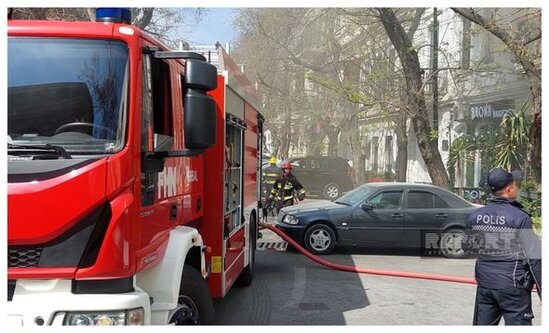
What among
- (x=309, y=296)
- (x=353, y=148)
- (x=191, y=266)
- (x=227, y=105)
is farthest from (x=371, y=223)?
(x=353, y=148)

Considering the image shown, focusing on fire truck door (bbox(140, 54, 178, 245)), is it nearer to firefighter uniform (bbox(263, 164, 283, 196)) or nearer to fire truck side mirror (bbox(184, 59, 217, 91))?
fire truck side mirror (bbox(184, 59, 217, 91))

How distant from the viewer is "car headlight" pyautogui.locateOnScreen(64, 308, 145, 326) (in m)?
2.85

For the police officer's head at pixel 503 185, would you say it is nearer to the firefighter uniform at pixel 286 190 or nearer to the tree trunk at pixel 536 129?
the tree trunk at pixel 536 129

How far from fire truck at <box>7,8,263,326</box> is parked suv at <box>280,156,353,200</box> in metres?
19.1

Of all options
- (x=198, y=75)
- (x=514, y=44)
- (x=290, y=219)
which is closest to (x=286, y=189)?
(x=290, y=219)

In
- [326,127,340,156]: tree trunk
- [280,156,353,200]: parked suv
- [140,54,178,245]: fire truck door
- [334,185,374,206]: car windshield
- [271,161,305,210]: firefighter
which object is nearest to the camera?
[140,54,178,245]: fire truck door

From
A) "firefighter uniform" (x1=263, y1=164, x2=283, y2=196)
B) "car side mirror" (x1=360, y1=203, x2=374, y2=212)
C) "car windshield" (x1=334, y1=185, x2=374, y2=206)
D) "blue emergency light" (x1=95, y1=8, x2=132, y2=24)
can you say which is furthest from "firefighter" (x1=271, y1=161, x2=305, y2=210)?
"blue emergency light" (x1=95, y1=8, x2=132, y2=24)

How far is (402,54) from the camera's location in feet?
48.4

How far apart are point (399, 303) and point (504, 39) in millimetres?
7012

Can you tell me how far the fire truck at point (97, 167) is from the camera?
2842mm

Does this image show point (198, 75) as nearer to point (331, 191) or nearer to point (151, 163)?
point (151, 163)

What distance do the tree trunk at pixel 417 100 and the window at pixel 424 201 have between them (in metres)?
4.67

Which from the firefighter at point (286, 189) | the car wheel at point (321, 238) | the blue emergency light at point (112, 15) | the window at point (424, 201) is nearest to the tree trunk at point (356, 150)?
the firefighter at point (286, 189)

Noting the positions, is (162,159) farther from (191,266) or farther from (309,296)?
(309,296)
